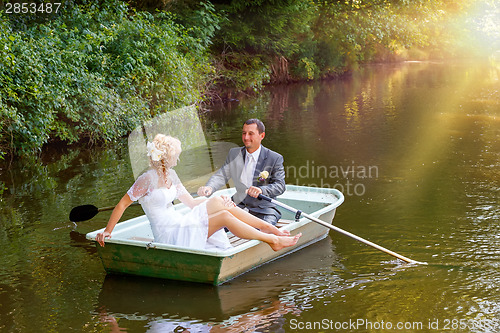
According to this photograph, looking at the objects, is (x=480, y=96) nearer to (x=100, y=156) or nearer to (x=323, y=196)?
(x=100, y=156)

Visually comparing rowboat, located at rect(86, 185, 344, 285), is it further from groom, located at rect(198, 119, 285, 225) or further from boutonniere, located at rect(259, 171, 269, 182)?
boutonniere, located at rect(259, 171, 269, 182)

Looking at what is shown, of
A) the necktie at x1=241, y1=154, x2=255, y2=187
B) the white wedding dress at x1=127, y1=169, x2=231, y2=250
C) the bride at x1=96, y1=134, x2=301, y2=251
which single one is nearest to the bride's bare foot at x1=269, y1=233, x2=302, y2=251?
the bride at x1=96, y1=134, x2=301, y2=251

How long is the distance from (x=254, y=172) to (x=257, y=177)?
5 centimetres

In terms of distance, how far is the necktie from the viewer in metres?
5.85

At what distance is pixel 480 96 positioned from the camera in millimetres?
18750

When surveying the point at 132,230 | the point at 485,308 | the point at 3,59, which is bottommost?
the point at 485,308

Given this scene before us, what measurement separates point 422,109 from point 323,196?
1080cm

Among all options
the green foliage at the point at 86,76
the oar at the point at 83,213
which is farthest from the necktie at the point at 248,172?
the green foliage at the point at 86,76

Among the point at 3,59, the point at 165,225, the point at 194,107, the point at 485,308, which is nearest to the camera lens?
the point at 485,308

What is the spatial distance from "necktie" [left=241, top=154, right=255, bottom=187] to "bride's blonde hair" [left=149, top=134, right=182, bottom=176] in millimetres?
951

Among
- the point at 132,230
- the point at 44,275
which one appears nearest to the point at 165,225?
the point at 132,230

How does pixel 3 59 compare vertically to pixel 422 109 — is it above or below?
above

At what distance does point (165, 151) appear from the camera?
5.03m

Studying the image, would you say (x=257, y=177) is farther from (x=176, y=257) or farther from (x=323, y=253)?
(x=176, y=257)
